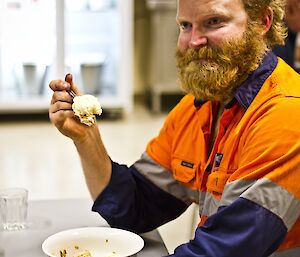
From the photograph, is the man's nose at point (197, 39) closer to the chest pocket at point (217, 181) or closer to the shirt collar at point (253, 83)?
the shirt collar at point (253, 83)

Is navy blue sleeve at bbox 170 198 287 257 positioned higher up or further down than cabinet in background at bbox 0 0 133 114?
higher up

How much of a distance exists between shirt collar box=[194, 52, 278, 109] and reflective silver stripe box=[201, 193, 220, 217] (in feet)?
0.71

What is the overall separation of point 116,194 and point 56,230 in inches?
8.4

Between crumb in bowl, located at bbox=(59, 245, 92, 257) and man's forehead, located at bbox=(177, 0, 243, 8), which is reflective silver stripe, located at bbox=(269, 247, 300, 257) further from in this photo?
man's forehead, located at bbox=(177, 0, 243, 8)

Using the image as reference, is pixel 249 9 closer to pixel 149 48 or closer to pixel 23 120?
pixel 23 120

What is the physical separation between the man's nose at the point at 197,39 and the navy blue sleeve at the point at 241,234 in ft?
1.30

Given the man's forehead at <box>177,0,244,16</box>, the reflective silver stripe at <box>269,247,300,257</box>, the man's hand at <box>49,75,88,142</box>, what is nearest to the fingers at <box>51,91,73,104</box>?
the man's hand at <box>49,75,88,142</box>


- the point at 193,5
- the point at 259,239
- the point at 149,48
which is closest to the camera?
the point at 259,239

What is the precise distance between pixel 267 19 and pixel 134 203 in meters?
0.57

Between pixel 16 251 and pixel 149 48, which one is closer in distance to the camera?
pixel 16 251

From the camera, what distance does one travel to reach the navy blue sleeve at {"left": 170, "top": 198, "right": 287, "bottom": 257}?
121 cm

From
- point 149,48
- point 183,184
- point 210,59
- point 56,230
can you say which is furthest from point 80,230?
point 149,48

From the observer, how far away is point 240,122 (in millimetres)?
1368

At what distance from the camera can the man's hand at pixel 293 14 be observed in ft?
8.99
